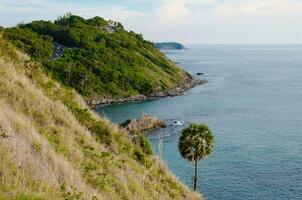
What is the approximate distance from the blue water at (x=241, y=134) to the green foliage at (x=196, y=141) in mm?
8085

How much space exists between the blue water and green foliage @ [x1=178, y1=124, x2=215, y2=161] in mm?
8085

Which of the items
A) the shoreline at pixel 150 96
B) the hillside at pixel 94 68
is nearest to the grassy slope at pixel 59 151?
the shoreline at pixel 150 96

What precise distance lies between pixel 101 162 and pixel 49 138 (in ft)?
8.34

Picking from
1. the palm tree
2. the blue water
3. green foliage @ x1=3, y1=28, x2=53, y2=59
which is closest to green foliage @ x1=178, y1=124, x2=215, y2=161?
the palm tree

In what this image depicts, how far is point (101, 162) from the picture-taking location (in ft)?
57.5

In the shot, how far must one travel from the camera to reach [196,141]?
178 feet

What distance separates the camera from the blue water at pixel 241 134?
65.2 meters

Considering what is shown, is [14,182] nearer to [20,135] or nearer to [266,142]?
[20,135]

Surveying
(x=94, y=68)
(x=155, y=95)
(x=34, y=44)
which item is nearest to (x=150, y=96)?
(x=155, y=95)

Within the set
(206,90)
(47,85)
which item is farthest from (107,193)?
(206,90)

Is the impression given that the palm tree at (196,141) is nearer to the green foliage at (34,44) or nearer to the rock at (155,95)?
the rock at (155,95)

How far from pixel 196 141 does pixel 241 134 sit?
1773 inches

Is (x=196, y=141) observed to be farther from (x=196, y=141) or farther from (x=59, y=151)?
(x=59, y=151)

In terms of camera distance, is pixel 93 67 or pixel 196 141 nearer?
pixel 196 141
